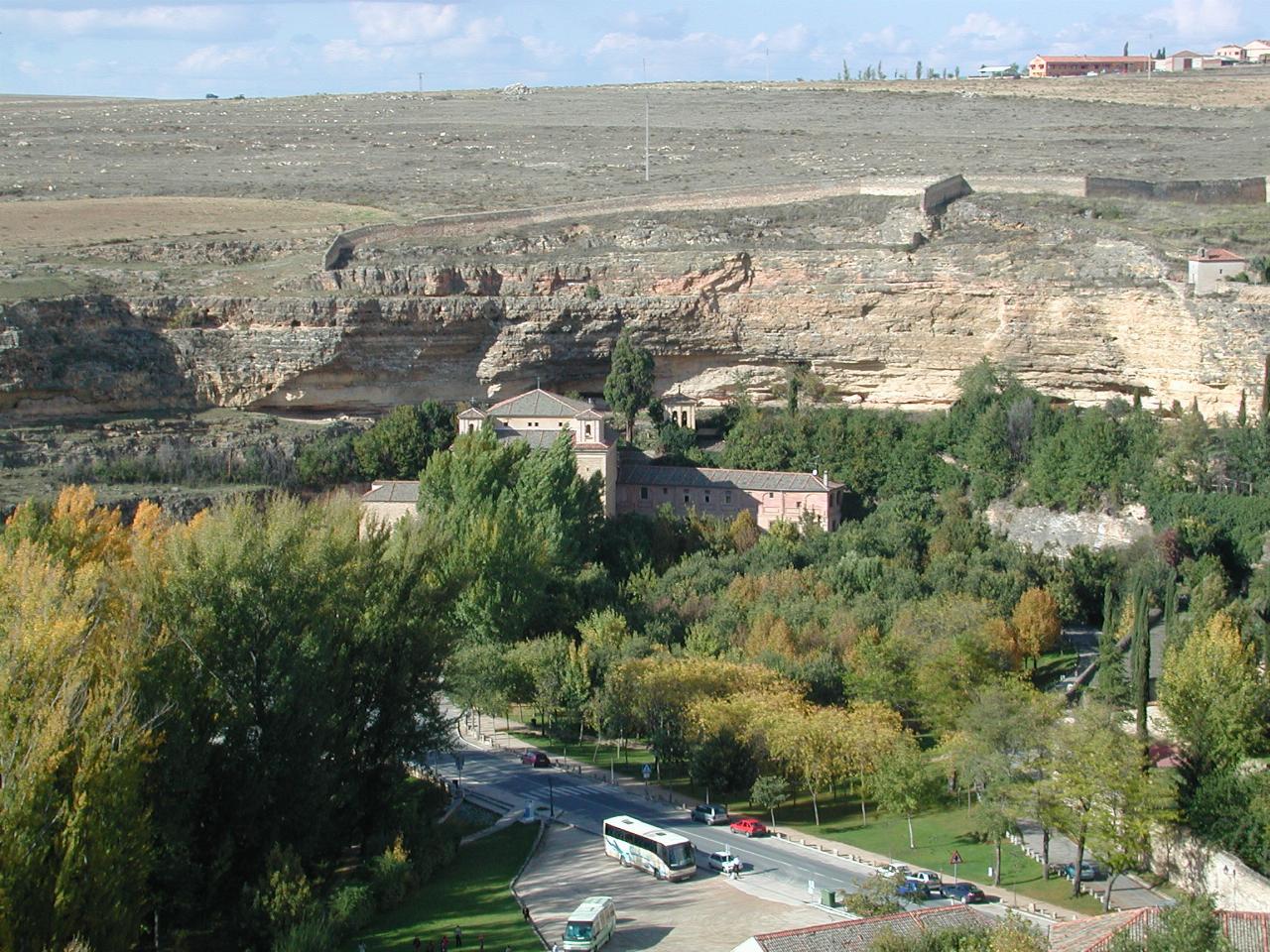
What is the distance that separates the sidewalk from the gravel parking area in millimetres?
2024

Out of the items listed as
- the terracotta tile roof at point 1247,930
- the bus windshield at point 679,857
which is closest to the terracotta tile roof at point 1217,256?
the bus windshield at point 679,857

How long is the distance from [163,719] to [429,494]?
644 inches

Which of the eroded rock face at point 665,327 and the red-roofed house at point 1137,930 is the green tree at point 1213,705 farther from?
the eroded rock face at point 665,327

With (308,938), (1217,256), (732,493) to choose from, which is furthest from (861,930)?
(1217,256)

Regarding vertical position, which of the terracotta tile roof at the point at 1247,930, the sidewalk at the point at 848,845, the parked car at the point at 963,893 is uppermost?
the terracotta tile roof at the point at 1247,930

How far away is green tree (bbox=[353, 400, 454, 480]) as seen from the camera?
1640 inches

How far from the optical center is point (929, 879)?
76.6 ft

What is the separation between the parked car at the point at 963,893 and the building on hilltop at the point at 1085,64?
81.1 meters

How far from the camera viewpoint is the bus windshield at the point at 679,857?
77.3 feet

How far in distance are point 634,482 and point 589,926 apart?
2197cm

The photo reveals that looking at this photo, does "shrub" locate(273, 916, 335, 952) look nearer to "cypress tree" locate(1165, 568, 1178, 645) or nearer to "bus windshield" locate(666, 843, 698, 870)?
"bus windshield" locate(666, 843, 698, 870)

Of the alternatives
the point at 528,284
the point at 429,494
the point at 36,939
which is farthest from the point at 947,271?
the point at 36,939

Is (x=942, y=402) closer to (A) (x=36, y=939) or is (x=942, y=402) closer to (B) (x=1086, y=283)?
(B) (x=1086, y=283)

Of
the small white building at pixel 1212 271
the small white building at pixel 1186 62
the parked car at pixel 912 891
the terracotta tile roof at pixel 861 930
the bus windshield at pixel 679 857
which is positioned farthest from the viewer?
the small white building at pixel 1186 62
